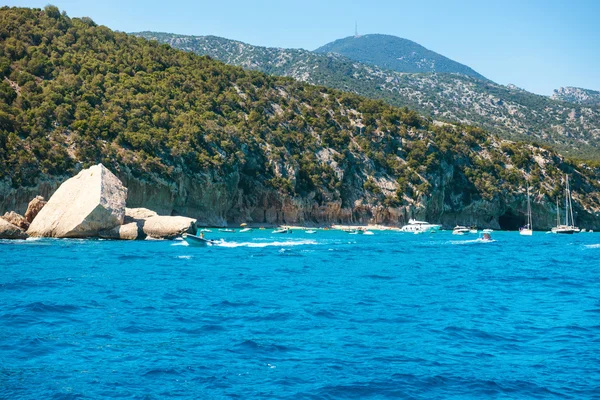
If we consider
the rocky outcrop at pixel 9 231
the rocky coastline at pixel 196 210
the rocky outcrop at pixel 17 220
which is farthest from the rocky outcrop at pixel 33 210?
A: the rocky outcrop at pixel 9 231

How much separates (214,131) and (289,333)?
260ft

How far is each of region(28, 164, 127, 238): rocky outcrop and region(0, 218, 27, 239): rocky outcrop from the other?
2.83m

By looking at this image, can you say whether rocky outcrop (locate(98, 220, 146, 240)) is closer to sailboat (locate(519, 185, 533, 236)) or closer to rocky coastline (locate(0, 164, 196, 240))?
rocky coastline (locate(0, 164, 196, 240))

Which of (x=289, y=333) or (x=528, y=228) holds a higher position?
(x=289, y=333)

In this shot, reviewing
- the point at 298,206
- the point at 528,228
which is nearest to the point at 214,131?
the point at 298,206

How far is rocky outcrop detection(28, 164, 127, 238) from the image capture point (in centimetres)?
4947

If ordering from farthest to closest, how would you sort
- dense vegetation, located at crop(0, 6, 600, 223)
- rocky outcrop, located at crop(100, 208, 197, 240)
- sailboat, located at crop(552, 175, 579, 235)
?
sailboat, located at crop(552, 175, 579, 235) < dense vegetation, located at crop(0, 6, 600, 223) < rocky outcrop, located at crop(100, 208, 197, 240)

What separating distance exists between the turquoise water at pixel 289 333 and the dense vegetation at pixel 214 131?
1693 inches

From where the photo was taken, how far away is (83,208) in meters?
49.7

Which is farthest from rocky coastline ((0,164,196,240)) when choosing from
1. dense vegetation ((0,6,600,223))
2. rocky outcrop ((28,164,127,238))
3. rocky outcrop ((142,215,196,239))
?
dense vegetation ((0,6,600,223))

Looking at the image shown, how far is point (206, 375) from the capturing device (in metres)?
12.8

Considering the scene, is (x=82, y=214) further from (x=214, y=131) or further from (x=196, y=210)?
(x=214, y=131)

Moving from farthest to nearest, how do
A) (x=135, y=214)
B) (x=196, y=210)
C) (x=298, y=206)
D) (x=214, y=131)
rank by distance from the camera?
(x=298, y=206), (x=214, y=131), (x=196, y=210), (x=135, y=214)

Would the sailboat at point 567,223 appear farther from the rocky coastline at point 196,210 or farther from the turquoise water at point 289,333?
the turquoise water at point 289,333
